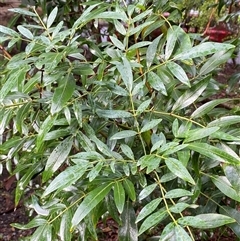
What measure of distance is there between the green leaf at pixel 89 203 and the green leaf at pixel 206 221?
0.42 ft

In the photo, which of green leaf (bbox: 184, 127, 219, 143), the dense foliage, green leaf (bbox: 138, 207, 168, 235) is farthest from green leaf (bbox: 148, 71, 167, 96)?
green leaf (bbox: 138, 207, 168, 235)

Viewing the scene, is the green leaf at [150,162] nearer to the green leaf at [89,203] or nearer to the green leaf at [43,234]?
the green leaf at [89,203]

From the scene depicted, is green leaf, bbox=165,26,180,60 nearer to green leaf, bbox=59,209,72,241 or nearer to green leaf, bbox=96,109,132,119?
green leaf, bbox=96,109,132,119

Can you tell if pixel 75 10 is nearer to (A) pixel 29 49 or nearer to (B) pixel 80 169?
(A) pixel 29 49

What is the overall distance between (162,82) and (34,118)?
0.31m

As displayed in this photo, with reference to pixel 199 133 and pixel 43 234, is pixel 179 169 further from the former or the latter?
pixel 43 234

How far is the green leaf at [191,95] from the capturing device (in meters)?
0.72

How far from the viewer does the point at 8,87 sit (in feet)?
2.07

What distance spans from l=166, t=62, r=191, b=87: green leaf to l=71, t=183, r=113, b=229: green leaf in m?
0.24

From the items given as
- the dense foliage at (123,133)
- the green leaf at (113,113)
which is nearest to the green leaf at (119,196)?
the dense foliage at (123,133)

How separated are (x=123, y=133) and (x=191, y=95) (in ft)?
0.55

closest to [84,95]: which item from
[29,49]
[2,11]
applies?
[29,49]

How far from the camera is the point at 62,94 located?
62cm

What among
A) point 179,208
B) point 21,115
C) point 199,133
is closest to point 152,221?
point 179,208
